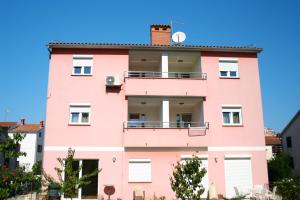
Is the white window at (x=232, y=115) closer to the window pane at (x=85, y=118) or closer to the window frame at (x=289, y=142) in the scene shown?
the window pane at (x=85, y=118)

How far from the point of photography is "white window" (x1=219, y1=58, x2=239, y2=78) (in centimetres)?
2461

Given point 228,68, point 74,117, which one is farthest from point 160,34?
point 74,117

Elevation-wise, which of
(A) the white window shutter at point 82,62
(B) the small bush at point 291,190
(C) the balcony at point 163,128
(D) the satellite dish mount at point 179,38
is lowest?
(B) the small bush at point 291,190

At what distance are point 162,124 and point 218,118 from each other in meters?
4.11

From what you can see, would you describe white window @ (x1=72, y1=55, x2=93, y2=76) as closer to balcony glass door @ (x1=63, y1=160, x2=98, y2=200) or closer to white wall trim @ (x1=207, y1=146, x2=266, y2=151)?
balcony glass door @ (x1=63, y1=160, x2=98, y2=200)

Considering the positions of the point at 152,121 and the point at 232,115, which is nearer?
the point at 232,115

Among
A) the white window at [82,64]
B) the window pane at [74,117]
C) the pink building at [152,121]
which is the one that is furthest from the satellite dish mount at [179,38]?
the window pane at [74,117]

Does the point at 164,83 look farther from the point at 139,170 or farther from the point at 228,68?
the point at 139,170

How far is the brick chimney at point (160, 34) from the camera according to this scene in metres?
26.6

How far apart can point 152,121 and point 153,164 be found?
4.21m

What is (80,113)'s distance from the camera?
896 inches

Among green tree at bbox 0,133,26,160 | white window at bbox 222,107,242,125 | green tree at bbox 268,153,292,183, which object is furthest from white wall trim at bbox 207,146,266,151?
green tree at bbox 0,133,26,160

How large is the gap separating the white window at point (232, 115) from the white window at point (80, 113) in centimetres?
988

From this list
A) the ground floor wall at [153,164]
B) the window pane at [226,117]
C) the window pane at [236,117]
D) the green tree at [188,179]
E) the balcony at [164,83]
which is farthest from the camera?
the window pane at [236,117]
